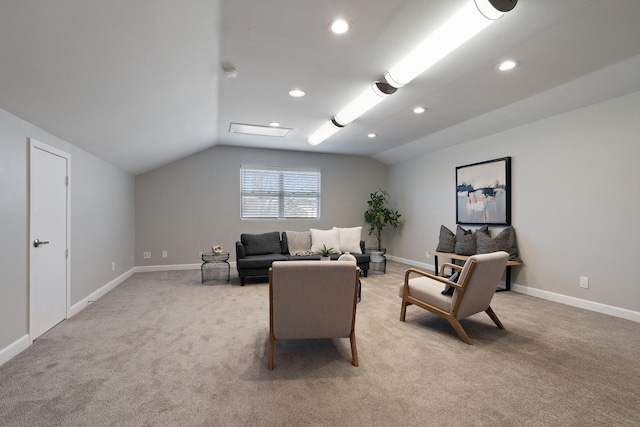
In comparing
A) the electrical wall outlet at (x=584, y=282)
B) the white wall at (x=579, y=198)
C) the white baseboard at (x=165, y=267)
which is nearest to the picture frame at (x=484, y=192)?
the white wall at (x=579, y=198)

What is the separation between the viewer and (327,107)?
410 cm

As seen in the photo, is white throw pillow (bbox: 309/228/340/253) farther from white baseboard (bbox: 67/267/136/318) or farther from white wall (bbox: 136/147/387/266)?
white baseboard (bbox: 67/267/136/318)

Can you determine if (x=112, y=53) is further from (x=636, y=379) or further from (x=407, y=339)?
(x=636, y=379)

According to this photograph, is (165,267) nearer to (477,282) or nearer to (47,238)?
(47,238)

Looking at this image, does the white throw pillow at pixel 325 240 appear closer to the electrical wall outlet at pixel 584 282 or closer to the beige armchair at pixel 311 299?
the beige armchair at pixel 311 299

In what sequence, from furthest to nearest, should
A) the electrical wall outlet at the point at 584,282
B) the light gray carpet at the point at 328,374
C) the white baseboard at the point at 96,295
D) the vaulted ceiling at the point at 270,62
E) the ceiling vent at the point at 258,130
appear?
the ceiling vent at the point at 258,130 < the electrical wall outlet at the point at 584,282 < the white baseboard at the point at 96,295 < the vaulted ceiling at the point at 270,62 < the light gray carpet at the point at 328,374

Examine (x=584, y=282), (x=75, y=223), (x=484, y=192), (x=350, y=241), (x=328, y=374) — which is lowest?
(x=328, y=374)

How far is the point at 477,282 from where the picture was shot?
2791mm

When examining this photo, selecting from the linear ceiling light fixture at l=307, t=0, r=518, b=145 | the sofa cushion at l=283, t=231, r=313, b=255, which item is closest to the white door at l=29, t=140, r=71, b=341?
the sofa cushion at l=283, t=231, r=313, b=255

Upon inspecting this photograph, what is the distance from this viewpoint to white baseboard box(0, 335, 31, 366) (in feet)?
7.63

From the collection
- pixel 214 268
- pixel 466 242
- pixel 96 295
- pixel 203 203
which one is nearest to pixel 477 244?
pixel 466 242

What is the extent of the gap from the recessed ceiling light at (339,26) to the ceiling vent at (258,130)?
9.36 feet

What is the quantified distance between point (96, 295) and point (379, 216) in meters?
5.39

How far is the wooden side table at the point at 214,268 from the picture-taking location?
510 centimetres
